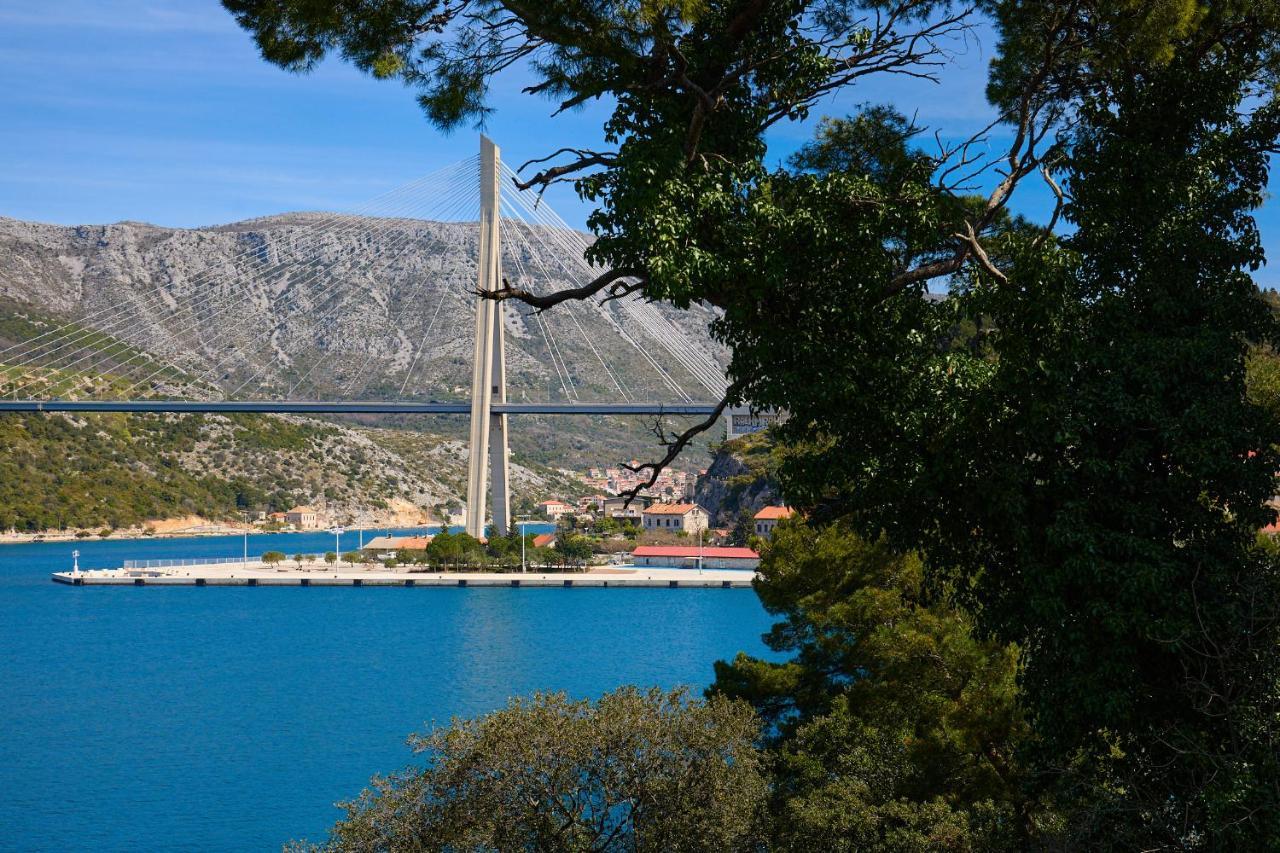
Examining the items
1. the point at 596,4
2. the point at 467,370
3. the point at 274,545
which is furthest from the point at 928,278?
the point at 467,370

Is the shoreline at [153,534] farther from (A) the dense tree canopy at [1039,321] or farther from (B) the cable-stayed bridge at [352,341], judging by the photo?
(A) the dense tree canopy at [1039,321]

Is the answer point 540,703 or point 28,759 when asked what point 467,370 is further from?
point 540,703

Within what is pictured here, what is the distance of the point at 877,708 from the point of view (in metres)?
8.96

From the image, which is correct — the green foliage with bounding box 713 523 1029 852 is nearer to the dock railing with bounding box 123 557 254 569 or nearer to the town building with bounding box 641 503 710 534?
the dock railing with bounding box 123 557 254 569

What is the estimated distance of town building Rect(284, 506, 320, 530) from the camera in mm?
72562

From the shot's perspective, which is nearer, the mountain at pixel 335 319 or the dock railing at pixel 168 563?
the dock railing at pixel 168 563

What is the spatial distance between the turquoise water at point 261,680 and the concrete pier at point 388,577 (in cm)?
95

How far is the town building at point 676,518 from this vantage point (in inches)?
2143

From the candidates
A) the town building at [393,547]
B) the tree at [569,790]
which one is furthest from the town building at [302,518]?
the tree at [569,790]

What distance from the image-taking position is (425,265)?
93188 mm

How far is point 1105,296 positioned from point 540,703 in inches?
194

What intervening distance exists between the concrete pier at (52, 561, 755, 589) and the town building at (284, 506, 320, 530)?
25.9 m

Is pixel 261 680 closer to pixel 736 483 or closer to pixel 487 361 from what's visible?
pixel 487 361

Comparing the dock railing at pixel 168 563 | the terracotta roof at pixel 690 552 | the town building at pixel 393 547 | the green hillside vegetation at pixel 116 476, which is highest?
the green hillside vegetation at pixel 116 476
